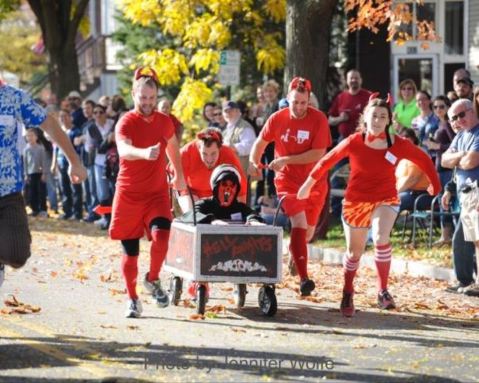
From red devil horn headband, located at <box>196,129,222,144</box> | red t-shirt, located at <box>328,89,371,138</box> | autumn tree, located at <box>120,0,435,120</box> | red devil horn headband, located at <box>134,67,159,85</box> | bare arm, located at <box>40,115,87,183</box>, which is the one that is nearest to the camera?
bare arm, located at <box>40,115,87,183</box>

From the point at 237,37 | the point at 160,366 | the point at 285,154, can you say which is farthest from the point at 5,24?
the point at 160,366

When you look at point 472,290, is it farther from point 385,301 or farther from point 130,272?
point 130,272

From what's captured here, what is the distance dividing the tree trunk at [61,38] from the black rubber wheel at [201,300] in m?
22.0

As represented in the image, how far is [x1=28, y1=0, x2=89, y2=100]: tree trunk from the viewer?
33062 millimetres

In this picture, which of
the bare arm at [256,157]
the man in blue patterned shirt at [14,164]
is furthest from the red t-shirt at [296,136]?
the man in blue patterned shirt at [14,164]

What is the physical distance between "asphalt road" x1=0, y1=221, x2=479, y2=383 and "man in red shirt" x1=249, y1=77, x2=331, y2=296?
632mm

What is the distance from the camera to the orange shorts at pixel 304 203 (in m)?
13.2

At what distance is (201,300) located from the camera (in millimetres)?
11562

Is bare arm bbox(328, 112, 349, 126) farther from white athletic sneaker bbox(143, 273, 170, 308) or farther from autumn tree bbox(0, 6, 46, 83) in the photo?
autumn tree bbox(0, 6, 46, 83)

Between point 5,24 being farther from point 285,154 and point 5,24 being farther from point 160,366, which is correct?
point 160,366

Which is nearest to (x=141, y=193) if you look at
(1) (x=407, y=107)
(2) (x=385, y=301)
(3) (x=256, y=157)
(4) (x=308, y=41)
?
(3) (x=256, y=157)

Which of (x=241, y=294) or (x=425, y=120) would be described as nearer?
(x=241, y=294)

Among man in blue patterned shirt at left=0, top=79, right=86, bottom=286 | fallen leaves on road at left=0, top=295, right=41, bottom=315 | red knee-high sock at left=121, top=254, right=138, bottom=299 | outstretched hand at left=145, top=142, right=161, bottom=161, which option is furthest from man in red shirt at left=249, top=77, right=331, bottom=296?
man in blue patterned shirt at left=0, top=79, right=86, bottom=286

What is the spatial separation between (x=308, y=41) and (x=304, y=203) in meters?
5.44
